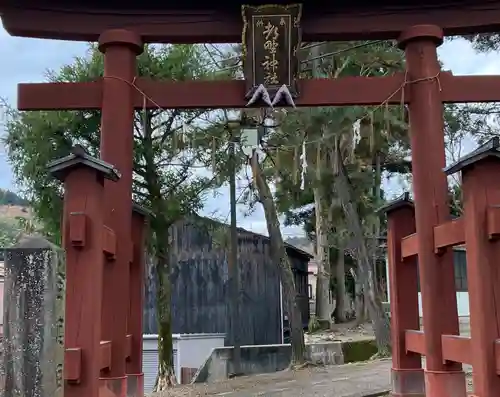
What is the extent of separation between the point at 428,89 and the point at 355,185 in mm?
15900

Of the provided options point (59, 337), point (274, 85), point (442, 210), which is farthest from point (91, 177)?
point (442, 210)

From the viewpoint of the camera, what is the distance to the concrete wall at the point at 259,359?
16.6 metres

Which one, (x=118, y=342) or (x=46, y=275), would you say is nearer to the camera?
(x=46, y=275)

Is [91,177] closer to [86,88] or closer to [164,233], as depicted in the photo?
[86,88]

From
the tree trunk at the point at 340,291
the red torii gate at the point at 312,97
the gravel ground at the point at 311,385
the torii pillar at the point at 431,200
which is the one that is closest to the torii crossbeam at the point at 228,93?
the red torii gate at the point at 312,97

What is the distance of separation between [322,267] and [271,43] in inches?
811

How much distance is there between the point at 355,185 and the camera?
2228 centimetres

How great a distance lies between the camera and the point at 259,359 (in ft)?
60.1

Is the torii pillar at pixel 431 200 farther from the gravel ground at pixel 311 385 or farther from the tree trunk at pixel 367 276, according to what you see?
the tree trunk at pixel 367 276

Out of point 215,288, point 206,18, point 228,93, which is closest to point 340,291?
point 215,288

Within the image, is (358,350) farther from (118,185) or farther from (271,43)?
(118,185)

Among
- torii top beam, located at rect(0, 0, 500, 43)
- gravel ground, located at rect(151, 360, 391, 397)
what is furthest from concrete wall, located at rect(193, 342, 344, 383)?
torii top beam, located at rect(0, 0, 500, 43)

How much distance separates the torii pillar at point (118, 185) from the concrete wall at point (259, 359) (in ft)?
33.1

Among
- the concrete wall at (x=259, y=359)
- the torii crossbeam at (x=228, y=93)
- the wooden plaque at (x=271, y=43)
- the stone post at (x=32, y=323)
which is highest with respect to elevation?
the wooden plaque at (x=271, y=43)
